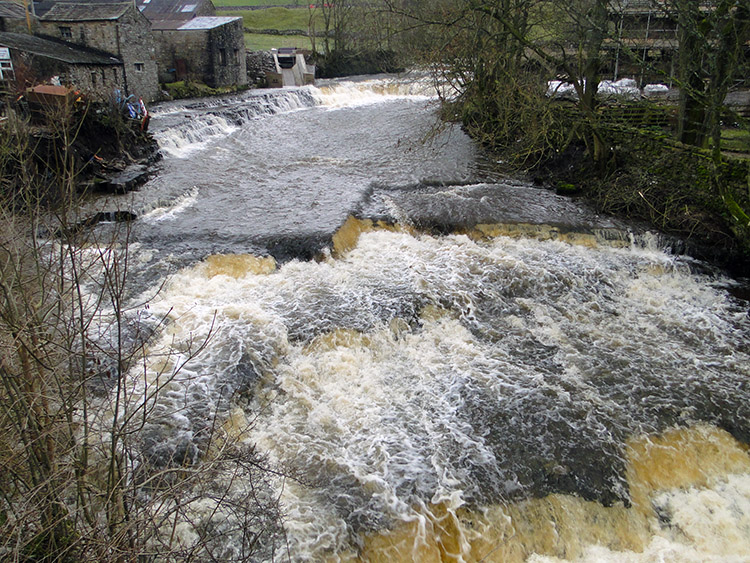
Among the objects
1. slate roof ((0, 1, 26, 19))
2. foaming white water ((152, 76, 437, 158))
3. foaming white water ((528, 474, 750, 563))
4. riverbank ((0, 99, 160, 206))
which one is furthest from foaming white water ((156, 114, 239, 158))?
foaming white water ((528, 474, 750, 563))

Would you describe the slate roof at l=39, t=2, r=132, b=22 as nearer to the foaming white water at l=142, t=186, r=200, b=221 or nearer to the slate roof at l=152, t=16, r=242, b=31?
the slate roof at l=152, t=16, r=242, b=31

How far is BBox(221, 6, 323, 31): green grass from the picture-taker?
49.0 metres

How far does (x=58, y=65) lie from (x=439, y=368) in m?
17.8

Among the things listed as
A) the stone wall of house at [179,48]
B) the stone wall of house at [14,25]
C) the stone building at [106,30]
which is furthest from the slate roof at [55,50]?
the stone wall of house at [179,48]

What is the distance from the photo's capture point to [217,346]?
7461 mm

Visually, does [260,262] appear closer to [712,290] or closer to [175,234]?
[175,234]

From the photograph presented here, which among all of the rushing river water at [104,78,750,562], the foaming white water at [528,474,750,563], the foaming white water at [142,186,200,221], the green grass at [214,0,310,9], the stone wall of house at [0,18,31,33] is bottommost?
the foaming white water at [528,474,750,563]

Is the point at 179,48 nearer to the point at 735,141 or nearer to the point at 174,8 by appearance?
the point at 174,8

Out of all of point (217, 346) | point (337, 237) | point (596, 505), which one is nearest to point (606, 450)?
point (596, 505)

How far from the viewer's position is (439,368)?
7.43 meters

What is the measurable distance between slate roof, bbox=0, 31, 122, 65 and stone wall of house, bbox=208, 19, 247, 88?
708 cm

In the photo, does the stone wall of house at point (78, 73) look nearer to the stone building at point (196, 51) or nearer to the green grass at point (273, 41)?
the stone building at point (196, 51)

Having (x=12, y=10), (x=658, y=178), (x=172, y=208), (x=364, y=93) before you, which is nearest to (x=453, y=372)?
(x=658, y=178)


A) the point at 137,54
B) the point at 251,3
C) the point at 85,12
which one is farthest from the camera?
the point at 251,3
